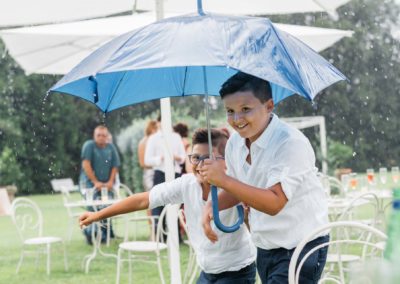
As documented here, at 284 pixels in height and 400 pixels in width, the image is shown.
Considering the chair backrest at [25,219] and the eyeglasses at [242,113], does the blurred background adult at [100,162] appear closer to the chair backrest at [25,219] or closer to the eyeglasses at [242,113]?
the chair backrest at [25,219]

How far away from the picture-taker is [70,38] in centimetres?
789

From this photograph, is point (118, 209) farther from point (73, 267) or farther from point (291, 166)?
point (73, 267)

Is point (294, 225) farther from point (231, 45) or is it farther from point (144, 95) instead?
point (144, 95)

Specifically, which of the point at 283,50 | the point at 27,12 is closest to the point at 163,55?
Answer: the point at 283,50

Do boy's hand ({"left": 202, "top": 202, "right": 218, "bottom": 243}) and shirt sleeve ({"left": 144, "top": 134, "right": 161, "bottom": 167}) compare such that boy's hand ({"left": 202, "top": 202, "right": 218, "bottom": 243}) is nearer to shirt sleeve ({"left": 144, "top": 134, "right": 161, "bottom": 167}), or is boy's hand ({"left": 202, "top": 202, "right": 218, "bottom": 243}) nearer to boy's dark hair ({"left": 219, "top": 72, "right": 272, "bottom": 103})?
boy's dark hair ({"left": 219, "top": 72, "right": 272, "bottom": 103})

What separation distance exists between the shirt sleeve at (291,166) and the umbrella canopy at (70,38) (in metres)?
4.60

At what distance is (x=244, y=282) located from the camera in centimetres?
311

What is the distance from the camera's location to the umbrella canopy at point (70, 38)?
7.48 m

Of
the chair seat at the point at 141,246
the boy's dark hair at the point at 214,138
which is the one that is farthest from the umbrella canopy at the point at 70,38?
the boy's dark hair at the point at 214,138

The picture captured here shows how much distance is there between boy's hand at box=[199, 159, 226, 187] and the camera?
253cm

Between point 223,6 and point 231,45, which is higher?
point 223,6

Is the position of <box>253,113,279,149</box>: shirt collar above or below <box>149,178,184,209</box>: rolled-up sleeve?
above

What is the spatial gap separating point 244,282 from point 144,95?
1091 millimetres

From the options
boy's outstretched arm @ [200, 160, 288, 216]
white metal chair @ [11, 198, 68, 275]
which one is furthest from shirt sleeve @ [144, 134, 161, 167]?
boy's outstretched arm @ [200, 160, 288, 216]
